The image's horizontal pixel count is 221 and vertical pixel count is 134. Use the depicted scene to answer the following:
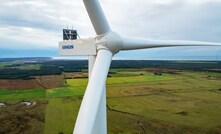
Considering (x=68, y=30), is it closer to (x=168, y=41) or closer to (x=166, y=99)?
(x=168, y=41)

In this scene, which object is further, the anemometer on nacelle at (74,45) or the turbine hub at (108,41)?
the anemometer on nacelle at (74,45)

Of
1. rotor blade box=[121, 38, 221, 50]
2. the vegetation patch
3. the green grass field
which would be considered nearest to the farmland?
the green grass field

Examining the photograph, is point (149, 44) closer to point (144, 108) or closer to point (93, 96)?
point (93, 96)

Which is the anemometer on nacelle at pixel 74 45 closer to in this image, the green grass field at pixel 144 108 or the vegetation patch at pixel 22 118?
the green grass field at pixel 144 108

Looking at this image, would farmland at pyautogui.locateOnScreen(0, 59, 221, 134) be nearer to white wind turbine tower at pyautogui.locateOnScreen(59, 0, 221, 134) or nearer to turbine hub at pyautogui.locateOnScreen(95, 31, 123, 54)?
white wind turbine tower at pyautogui.locateOnScreen(59, 0, 221, 134)

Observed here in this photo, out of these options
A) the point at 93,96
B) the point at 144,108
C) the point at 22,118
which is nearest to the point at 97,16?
the point at 93,96

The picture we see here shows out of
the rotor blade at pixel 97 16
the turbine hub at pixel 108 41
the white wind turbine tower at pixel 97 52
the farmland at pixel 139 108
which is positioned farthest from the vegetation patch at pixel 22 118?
the rotor blade at pixel 97 16

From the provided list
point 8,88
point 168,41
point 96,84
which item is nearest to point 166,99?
point 8,88

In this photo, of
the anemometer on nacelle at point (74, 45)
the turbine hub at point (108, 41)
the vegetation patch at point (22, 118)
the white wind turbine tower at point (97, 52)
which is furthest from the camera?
the vegetation patch at point (22, 118)
